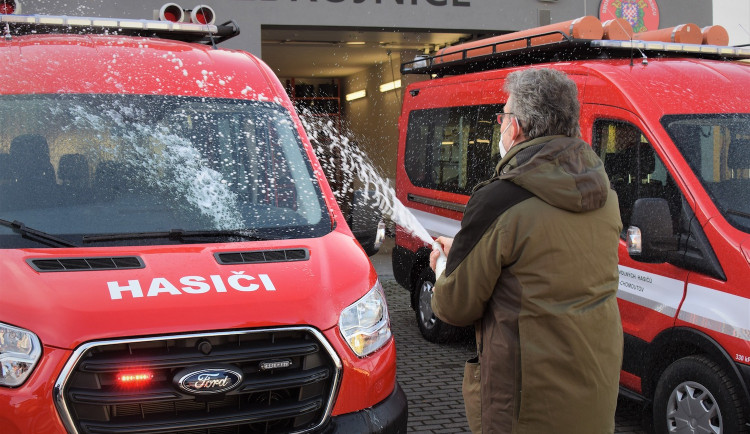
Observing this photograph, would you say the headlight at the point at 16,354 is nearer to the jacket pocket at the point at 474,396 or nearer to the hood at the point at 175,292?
the hood at the point at 175,292

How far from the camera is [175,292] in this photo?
335 centimetres

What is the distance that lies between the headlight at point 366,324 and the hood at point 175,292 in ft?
0.14

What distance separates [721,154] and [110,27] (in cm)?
394

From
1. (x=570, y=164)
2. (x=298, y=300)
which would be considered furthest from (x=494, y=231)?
(x=298, y=300)

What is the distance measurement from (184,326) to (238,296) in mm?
267

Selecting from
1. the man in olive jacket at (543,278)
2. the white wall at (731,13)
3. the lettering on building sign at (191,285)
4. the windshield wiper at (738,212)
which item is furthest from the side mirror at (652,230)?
the white wall at (731,13)

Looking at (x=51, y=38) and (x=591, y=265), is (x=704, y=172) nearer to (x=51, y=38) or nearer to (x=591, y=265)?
(x=591, y=265)

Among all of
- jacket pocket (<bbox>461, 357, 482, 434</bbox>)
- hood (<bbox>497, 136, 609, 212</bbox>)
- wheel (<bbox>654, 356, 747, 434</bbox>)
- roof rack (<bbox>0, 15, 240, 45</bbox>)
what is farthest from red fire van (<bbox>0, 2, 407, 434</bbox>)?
wheel (<bbox>654, 356, 747, 434</bbox>)

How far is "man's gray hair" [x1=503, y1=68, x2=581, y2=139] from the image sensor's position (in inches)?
106

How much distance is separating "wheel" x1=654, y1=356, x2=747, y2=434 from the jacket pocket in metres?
2.13

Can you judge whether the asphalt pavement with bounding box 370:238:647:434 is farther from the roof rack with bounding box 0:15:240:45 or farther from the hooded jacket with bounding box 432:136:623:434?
the roof rack with bounding box 0:15:240:45

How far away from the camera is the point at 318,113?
22047 millimetres

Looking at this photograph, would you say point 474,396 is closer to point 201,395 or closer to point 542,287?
point 542,287

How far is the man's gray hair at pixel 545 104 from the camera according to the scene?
2703 mm
